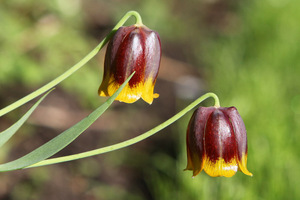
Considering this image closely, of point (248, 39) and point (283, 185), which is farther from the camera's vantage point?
point (248, 39)

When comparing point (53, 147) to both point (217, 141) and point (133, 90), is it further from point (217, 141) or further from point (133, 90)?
point (217, 141)

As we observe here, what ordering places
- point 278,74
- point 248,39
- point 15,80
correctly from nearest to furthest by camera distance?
point 15,80, point 278,74, point 248,39

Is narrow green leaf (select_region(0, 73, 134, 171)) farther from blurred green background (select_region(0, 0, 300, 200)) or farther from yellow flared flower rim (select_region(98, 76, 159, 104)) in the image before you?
blurred green background (select_region(0, 0, 300, 200))

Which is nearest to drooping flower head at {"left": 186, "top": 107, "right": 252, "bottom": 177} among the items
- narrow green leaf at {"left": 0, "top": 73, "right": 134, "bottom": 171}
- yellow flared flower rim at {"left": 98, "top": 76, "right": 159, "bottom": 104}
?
yellow flared flower rim at {"left": 98, "top": 76, "right": 159, "bottom": 104}

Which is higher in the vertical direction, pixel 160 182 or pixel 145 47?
pixel 160 182

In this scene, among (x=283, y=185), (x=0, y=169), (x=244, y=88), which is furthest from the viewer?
(x=244, y=88)

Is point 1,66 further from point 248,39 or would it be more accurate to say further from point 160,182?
point 248,39

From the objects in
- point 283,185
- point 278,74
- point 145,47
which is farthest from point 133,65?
point 278,74
